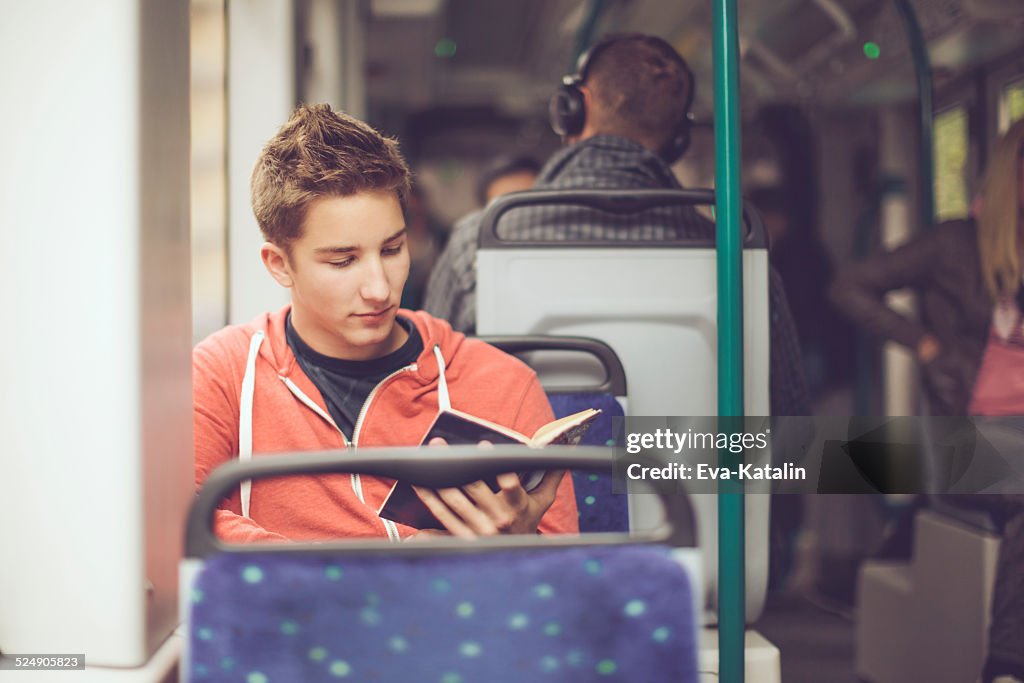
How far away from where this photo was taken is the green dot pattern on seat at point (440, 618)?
0.93 meters

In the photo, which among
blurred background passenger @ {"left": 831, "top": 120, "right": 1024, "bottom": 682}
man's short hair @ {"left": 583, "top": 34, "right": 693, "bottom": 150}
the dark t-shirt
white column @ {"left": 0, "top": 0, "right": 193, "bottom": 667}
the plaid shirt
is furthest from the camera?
blurred background passenger @ {"left": 831, "top": 120, "right": 1024, "bottom": 682}

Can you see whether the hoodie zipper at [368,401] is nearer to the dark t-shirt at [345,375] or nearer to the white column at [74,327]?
the dark t-shirt at [345,375]

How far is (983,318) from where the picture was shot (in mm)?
2840

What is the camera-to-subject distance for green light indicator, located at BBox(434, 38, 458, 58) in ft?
20.8

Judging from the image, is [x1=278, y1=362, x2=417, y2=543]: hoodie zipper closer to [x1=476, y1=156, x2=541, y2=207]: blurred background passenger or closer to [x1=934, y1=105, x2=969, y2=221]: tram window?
[x1=476, y1=156, x2=541, y2=207]: blurred background passenger

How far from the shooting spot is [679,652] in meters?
0.96

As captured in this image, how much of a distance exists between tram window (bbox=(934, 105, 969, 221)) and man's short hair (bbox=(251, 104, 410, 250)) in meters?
4.23

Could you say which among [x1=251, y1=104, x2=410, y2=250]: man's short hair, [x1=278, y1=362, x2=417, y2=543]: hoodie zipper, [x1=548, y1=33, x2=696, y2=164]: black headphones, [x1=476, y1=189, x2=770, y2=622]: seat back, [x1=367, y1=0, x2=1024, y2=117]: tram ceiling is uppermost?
[x1=367, y1=0, x2=1024, y2=117]: tram ceiling

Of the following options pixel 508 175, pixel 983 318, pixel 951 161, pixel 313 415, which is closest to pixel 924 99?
pixel 983 318

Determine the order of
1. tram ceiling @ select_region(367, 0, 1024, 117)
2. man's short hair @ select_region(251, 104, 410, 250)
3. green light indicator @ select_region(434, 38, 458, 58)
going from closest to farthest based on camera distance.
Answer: man's short hair @ select_region(251, 104, 410, 250) < tram ceiling @ select_region(367, 0, 1024, 117) < green light indicator @ select_region(434, 38, 458, 58)

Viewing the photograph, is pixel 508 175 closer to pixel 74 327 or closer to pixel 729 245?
pixel 729 245

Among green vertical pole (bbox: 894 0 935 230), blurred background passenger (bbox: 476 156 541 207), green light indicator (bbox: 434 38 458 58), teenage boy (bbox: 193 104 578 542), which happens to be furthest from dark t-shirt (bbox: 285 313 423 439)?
green light indicator (bbox: 434 38 458 58)

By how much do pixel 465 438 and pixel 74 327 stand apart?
53cm

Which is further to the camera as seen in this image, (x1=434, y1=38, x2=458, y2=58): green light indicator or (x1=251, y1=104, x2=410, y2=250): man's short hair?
(x1=434, y1=38, x2=458, y2=58): green light indicator
